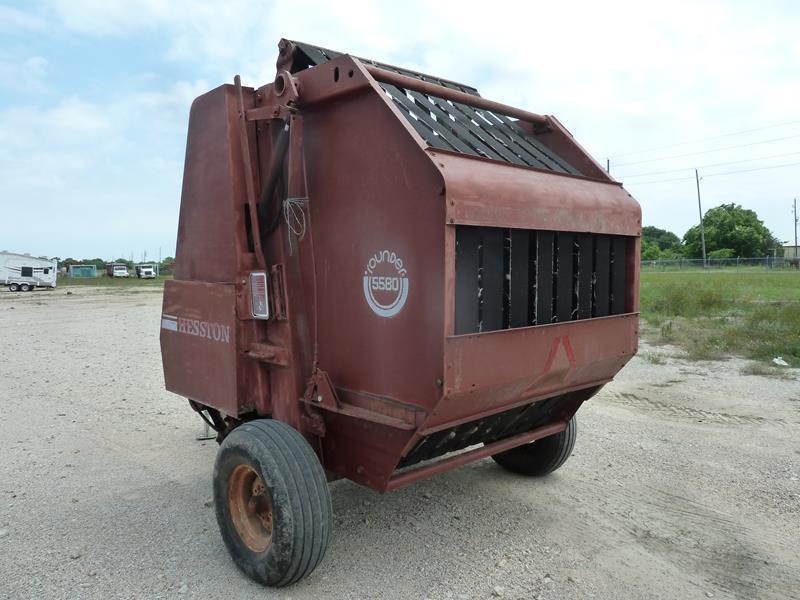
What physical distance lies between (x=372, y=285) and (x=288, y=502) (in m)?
1.17

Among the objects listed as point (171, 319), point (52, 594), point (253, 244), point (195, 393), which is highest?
point (253, 244)

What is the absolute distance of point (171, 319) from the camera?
438 cm

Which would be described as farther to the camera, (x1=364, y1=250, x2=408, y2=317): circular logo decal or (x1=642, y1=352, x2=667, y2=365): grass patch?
(x1=642, y1=352, x2=667, y2=365): grass patch

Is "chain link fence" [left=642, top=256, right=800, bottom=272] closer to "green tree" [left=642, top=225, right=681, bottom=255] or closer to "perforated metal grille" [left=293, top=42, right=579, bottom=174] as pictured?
"green tree" [left=642, top=225, right=681, bottom=255]

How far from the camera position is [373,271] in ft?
10.5

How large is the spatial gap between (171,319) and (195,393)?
571 mm

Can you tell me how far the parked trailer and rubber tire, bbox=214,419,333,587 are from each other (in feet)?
0.04

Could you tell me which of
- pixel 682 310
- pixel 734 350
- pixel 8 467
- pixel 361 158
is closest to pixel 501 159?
pixel 361 158

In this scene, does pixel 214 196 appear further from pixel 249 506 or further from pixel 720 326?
pixel 720 326

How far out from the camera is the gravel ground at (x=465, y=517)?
11.1 feet

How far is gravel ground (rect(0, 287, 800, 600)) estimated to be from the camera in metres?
3.40

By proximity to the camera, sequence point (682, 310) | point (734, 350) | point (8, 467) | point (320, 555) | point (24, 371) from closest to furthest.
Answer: point (320, 555)
point (8, 467)
point (24, 371)
point (734, 350)
point (682, 310)

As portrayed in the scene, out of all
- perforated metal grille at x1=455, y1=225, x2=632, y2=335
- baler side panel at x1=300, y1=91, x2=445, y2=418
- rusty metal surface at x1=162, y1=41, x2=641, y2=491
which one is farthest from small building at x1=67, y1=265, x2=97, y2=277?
perforated metal grille at x1=455, y1=225, x2=632, y2=335

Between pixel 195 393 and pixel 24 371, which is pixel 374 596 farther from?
pixel 24 371
